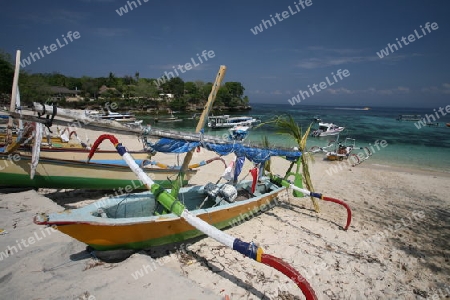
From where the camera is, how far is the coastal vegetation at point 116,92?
3706 centimetres

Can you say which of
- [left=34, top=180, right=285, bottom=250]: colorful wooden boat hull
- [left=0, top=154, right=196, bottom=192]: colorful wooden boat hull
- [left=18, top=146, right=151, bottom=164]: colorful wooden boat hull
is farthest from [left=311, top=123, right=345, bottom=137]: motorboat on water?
[left=0, top=154, right=196, bottom=192]: colorful wooden boat hull

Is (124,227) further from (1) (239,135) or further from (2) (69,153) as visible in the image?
(2) (69,153)

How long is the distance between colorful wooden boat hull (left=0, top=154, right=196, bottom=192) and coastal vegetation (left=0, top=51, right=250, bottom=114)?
3342 centimetres

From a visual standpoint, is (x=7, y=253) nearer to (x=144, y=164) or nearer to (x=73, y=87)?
(x=144, y=164)

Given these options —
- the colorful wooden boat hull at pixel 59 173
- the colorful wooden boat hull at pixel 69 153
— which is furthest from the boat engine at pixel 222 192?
the colorful wooden boat hull at pixel 69 153

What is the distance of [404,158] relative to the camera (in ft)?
66.5

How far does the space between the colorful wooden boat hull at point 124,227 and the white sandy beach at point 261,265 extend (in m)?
0.39

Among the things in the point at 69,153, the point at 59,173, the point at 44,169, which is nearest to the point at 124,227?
the point at 59,173

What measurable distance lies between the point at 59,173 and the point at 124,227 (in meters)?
4.66

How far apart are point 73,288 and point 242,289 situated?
2.91 meters

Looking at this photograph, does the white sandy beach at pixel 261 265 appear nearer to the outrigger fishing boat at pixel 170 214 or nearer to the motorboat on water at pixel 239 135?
the outrigger fishing boat at pixel 170 214

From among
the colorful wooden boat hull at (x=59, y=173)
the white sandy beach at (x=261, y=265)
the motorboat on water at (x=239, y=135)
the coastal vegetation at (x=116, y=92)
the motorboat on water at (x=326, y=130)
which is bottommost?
the motorboat on water at (x=326, y=130)

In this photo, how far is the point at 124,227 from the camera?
4105mm

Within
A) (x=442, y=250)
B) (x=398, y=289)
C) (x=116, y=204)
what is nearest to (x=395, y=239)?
(x=442, y=250)
